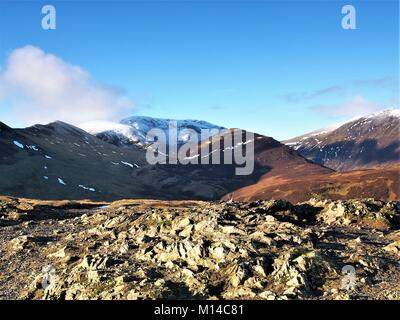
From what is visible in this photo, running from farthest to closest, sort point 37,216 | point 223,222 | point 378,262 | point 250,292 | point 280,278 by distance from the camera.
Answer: point 37,216 < point 223,222 < point 378,262 < point 280,278 < point 250,292

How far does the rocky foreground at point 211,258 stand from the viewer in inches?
1196

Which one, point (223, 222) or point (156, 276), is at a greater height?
point (223, 222)

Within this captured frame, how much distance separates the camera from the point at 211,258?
3522 centimetres

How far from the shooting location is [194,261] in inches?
1379

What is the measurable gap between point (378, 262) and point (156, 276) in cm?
1713

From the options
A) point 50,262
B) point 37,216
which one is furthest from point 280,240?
point 37,216

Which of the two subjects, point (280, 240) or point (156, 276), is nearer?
point (156, 276)

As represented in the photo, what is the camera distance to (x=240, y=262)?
3306cm

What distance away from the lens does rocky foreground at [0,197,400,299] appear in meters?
30.4
